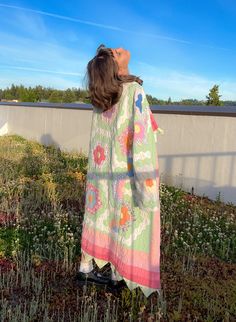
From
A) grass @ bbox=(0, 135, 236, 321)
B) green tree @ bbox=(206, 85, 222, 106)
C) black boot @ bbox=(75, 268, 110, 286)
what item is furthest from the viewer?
green tree @ bbox=(206, 85, 222, 106)

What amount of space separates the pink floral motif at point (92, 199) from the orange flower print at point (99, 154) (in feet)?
0.66

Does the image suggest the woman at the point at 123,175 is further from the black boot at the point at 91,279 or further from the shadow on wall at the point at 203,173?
the shadow on wall at the point at 203,173

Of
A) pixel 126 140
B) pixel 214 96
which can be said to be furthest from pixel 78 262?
pixel 214 96

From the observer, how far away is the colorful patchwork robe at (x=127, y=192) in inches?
106

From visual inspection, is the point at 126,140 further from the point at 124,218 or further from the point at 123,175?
the point at 124,218

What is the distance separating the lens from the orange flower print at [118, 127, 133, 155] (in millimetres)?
2799

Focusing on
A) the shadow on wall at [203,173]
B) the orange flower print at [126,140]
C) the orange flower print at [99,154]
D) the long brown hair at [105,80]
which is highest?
the long brown hair at [105,80]

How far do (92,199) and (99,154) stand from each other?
35 centimetres

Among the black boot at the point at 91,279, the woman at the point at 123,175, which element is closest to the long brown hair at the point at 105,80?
the woman at the point at 123,175

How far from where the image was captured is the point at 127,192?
287 centimetres

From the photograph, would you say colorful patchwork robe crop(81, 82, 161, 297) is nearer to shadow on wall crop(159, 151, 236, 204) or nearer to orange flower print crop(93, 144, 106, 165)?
orange flower print crop(93, 144, 106, 165)

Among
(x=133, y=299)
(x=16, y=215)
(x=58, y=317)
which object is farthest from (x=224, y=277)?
(x=16, y=215)

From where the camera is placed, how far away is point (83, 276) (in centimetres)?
328

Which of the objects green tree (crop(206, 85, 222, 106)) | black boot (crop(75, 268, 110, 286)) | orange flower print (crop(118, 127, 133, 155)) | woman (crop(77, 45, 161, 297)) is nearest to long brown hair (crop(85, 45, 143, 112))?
woman (crop(77, 45, 161, 297))
